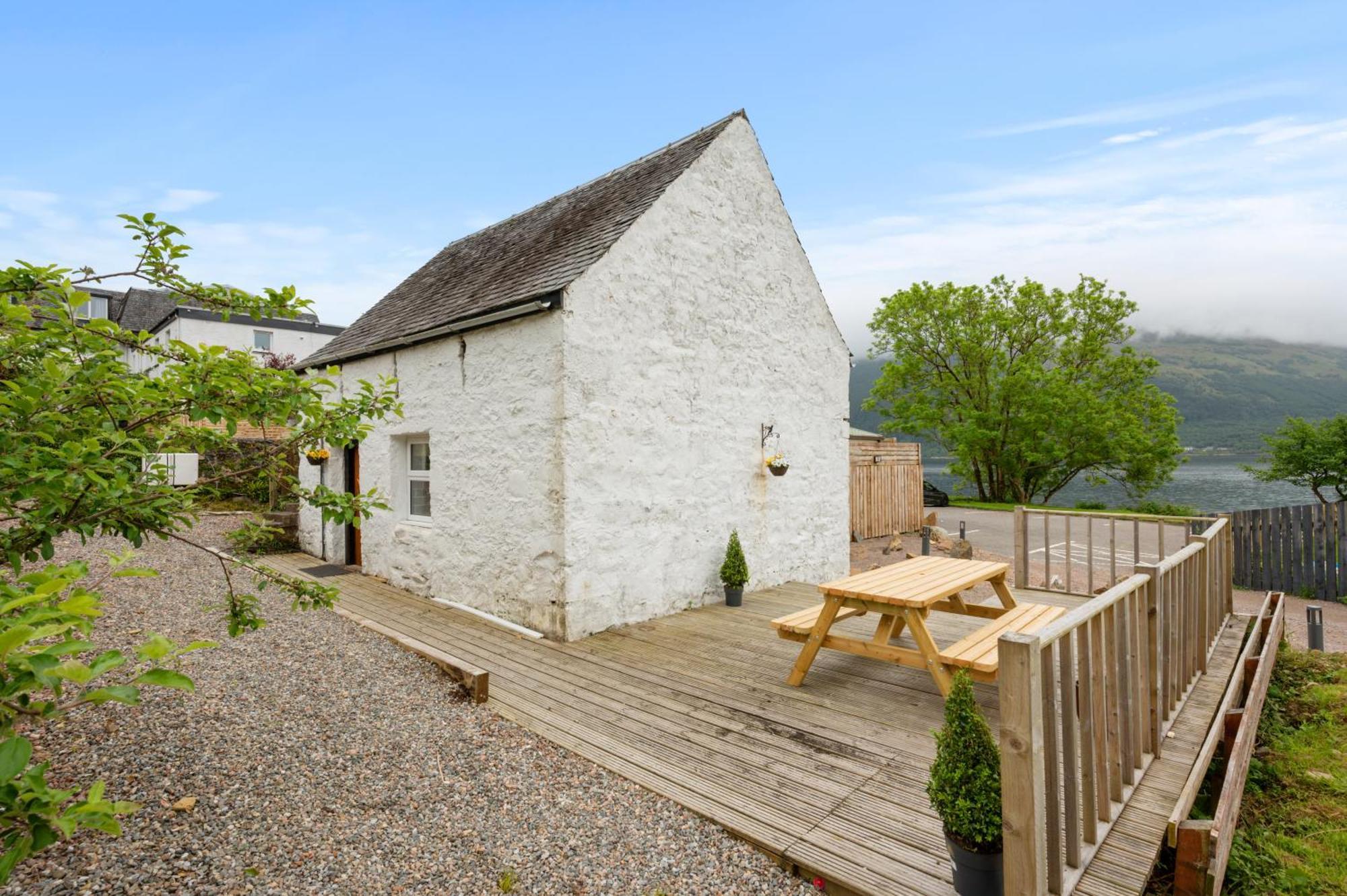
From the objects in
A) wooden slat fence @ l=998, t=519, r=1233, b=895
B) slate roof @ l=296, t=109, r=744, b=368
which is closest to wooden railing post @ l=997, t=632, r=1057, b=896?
wooden slat fence @ l=998, t=519, r=1233, b=895

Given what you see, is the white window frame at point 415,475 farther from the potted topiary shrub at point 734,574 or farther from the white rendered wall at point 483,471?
the potted topiary shrub at point 734,574

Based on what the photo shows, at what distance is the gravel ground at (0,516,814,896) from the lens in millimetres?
2854

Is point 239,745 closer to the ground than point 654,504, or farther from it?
closer to the ground

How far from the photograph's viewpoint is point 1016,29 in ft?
29.6

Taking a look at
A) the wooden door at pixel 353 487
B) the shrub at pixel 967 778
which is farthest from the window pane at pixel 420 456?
the shrub at pixel 967 778

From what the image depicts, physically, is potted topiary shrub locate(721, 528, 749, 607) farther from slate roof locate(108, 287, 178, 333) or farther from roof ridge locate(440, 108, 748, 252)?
slate roof locate(108, 287, 178, 333)

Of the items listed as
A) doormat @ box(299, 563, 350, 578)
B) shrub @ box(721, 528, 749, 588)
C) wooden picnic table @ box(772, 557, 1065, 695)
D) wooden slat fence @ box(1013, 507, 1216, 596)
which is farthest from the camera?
doormat @ box(299, 563, 350, 578)

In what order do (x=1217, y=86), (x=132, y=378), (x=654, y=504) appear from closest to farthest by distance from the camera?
(x=132, y=378)
(x=654, y=504)
(x=1217, y=86)

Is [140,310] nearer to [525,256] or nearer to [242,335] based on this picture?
[242,335]

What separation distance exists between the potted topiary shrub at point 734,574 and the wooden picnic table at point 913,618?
225 centimetres

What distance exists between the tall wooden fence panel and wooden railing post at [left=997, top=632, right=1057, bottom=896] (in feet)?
46.8

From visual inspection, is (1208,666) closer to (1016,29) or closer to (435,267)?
(1016,29)

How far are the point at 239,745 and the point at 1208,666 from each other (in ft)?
25.5

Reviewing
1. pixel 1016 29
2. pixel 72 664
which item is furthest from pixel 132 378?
pixel 1016 29
